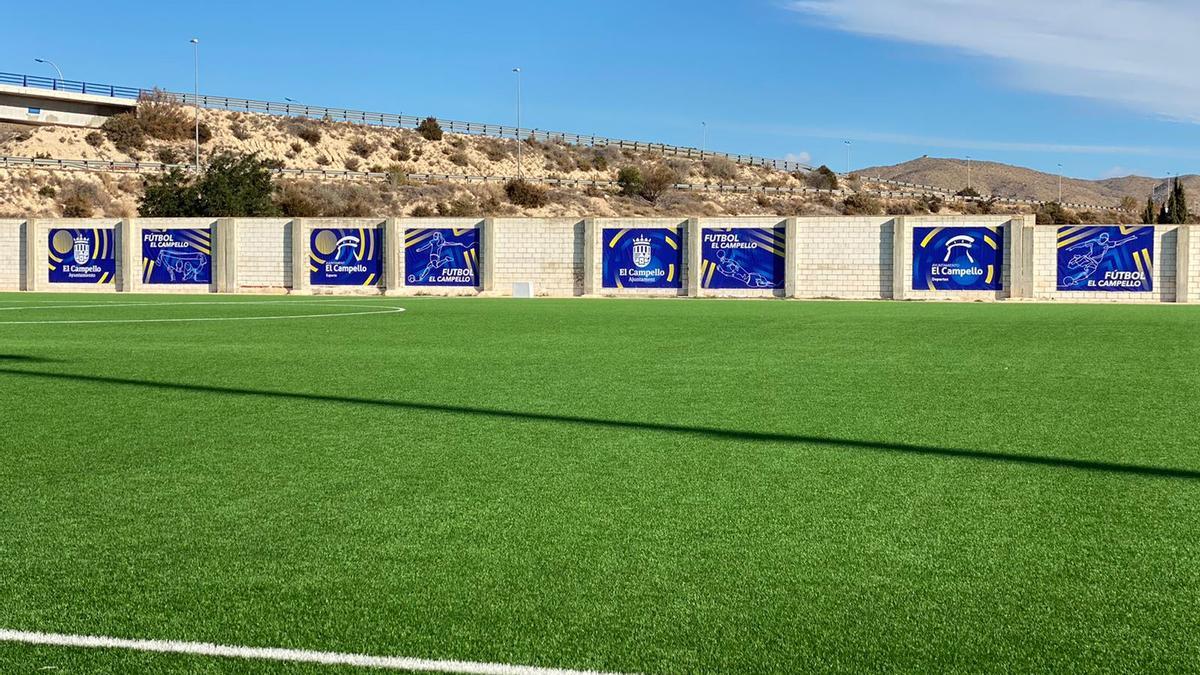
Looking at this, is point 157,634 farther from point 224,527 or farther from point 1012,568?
point 1012,568

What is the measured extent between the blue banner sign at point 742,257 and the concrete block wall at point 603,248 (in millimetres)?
753

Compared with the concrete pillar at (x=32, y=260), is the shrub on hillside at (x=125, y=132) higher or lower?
higher

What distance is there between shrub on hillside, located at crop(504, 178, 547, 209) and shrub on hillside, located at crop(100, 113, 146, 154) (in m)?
30.6

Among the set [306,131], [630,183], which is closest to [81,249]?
[630,183]

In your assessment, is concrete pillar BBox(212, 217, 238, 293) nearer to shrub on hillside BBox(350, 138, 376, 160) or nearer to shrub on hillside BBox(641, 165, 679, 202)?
shrub on hillside BBox(641, 165, 679, 202)

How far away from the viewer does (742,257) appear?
4412 cm

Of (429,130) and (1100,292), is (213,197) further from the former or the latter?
(429,130)

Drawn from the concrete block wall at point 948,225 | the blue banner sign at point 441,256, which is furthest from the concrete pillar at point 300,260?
Answer: the concrete block wall at point 948,225

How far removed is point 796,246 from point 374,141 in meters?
72.2

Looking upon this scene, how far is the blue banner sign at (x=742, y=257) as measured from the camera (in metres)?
43.9

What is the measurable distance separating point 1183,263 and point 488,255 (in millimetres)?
24400

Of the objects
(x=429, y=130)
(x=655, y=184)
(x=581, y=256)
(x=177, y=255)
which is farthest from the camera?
(x=429, y=130)

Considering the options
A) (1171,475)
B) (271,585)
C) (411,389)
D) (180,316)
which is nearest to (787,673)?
(271,585)

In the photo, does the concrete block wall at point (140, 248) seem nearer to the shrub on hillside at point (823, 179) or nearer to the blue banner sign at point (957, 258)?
the blue banner sign at point (957, 258)
